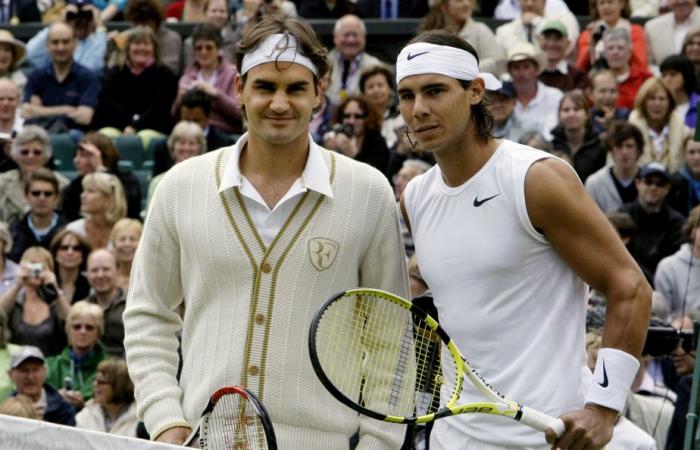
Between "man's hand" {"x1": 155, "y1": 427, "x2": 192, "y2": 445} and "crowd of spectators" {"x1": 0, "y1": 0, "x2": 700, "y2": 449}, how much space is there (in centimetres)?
404

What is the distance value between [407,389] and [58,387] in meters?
6.20

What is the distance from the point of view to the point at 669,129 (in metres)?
12.8

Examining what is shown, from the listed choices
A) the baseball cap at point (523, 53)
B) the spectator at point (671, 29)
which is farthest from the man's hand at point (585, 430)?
the spectator at point (671, 29)

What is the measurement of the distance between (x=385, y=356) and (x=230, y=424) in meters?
0.61

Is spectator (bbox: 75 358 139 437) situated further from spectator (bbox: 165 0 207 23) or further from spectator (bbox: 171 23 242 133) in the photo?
spectator (bbox: 165 0 207 23)

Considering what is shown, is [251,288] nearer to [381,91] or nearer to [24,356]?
[24,356]

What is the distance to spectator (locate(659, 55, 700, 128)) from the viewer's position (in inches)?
527

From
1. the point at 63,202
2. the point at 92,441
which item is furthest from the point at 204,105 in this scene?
the point at 92,441

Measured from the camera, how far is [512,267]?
17.4 ft

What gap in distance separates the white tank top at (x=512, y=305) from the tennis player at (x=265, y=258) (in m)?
0.36

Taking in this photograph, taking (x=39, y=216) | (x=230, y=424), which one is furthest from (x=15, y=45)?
(x=230, y=424)

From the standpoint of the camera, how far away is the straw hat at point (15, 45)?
A: 49.5 ft

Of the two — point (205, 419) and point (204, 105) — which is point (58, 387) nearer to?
point (204, 105)

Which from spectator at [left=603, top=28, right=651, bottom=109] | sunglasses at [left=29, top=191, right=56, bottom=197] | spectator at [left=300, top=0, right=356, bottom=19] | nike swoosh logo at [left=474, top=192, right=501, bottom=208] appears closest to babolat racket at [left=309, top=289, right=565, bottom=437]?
nike swoosh logo at [left=474, top=192, right=501, bottom=208]
